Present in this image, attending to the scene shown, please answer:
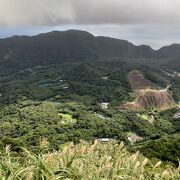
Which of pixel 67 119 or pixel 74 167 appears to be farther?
pixel 67 119

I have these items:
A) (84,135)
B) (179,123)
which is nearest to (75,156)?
(84,135)

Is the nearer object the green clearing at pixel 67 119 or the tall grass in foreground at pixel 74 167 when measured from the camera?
the tall grass in foreground at pixel 74 167

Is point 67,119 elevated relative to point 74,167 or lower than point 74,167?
lower

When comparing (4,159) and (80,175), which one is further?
(4,159)

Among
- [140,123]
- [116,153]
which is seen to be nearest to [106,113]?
[140,123]

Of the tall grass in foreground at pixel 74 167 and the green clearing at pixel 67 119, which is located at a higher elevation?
the tall grass in foreground at pixel 74 167

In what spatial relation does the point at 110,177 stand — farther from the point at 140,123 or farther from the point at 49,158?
the point at 140,123

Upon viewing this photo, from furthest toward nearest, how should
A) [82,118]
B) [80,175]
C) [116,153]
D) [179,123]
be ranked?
[179,123]
[82,118]
[116,153]
[80,175]

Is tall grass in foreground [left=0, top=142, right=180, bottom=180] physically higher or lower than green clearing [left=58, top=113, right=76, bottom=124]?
higher

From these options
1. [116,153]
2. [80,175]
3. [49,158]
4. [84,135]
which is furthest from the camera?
[84,135]

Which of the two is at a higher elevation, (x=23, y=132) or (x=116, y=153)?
(x=116, y=153)

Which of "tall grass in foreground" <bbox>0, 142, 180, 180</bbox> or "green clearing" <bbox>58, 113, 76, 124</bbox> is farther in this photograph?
"green clearing" <bbox>58, 113, 76, 124</bbox>
